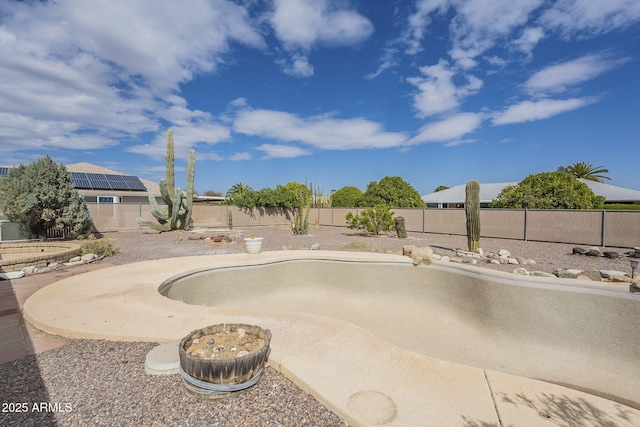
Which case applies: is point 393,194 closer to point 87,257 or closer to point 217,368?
point 87,257

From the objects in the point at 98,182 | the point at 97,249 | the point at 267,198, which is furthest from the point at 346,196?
the point at 97,249

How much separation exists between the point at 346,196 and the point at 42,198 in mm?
29877

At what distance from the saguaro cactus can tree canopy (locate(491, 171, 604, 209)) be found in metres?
19.5

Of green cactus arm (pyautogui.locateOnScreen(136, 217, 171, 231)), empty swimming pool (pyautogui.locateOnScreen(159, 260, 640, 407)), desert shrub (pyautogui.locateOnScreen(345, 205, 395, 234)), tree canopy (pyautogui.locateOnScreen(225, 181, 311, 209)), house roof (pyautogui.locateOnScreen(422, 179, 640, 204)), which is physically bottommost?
empty swimming pool (pyautogui.locateOnScreen(159, 260, 640, 407))

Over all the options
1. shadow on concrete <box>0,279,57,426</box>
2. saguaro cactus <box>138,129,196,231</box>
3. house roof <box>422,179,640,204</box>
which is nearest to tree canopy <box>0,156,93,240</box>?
saguaro cactus <box>138,129,196,231</box>

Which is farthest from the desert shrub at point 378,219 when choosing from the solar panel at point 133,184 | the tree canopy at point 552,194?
the solar panel at point 133,184

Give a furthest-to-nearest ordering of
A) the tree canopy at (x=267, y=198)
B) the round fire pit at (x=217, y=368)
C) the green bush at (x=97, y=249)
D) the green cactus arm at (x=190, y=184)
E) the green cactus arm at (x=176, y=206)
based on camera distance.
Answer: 1. the tree canopy at (x=267, y=198)
2. the green cactus arm at (x=190, y=184)
3. the green cactus arm at (x=176, y=206)
4. the green bush at (x=97, y=249)
5. the round fire pit at (x=217, y=368)

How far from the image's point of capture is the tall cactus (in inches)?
363

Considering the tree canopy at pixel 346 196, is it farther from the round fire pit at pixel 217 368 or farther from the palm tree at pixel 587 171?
the round fire pit at pixel 217 368

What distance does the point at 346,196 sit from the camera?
36500mm

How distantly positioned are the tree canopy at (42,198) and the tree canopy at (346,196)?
2738 centimetres

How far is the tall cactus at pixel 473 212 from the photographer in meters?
9.22

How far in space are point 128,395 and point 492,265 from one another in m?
7.86

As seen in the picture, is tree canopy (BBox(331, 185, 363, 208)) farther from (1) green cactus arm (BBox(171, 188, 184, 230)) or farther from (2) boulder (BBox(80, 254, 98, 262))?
(2) boulder (BBox(80, 254, 98, 262))
